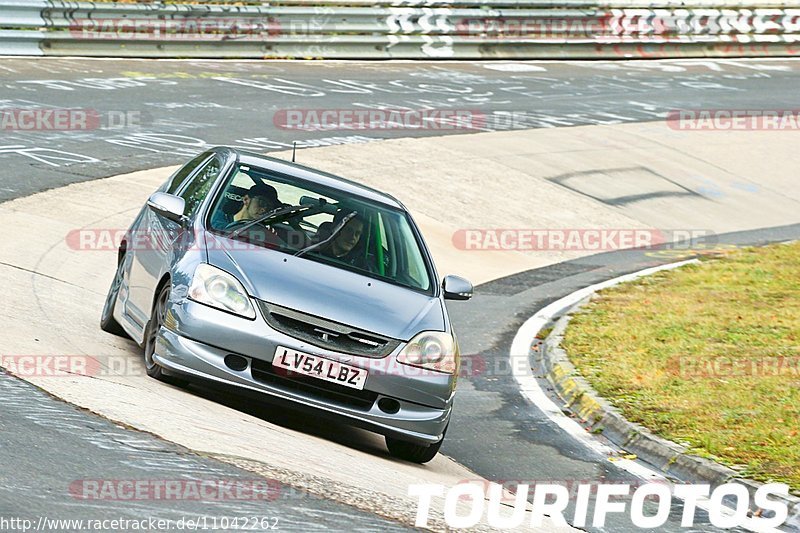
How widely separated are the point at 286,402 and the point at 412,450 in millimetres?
876

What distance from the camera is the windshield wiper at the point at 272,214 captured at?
343 inches

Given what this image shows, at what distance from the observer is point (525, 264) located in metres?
16.2

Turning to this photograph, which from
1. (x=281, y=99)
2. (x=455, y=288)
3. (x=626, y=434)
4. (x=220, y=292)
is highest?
(x=220, y=292)

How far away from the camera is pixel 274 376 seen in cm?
781

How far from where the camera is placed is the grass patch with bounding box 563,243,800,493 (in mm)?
9055

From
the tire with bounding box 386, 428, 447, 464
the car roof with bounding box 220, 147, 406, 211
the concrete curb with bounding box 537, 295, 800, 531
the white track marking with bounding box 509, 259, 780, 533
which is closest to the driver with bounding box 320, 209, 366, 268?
the car roof with bounding box 220, 147, 406, 211

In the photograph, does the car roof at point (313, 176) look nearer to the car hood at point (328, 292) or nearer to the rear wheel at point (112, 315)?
the car hood at point (328, 292)

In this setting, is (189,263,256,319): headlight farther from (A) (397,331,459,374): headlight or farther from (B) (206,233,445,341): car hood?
(A) (397,331,459,374): headlight

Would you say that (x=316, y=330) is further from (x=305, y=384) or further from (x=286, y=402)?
(x=286, y=402)

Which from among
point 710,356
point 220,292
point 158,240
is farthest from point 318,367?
point 710,356

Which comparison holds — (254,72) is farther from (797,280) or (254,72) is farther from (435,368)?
(435,368)

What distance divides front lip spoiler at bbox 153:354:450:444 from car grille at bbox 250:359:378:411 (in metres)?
0.07

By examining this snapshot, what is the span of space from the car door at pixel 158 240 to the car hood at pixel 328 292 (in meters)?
0.37

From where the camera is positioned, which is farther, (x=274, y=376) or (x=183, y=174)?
(x=183, y=174)
